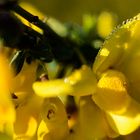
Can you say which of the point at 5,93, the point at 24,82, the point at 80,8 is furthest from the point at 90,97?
the point at 80,8

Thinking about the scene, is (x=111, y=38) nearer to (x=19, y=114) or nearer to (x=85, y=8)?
(x=19, y=114)

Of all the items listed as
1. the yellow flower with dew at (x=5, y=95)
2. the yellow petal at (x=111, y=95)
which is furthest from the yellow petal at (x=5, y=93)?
the yellow petal at (x=111, y=95)

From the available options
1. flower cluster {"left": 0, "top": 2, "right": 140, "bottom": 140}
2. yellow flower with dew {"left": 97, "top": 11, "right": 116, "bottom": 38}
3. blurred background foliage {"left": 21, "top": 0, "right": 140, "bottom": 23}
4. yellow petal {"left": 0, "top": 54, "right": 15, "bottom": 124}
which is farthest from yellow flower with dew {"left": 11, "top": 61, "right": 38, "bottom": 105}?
blurred background foliage {"left": 21, "top": 0, "right": 140, "bottom": 23}

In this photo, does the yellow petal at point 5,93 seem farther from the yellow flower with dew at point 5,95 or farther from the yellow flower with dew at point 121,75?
the yellow flower with dew at point 121,75

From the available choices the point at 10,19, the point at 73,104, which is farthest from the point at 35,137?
the point at 10,19

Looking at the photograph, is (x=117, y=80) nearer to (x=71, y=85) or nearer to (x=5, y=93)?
(x=71, y=85)
